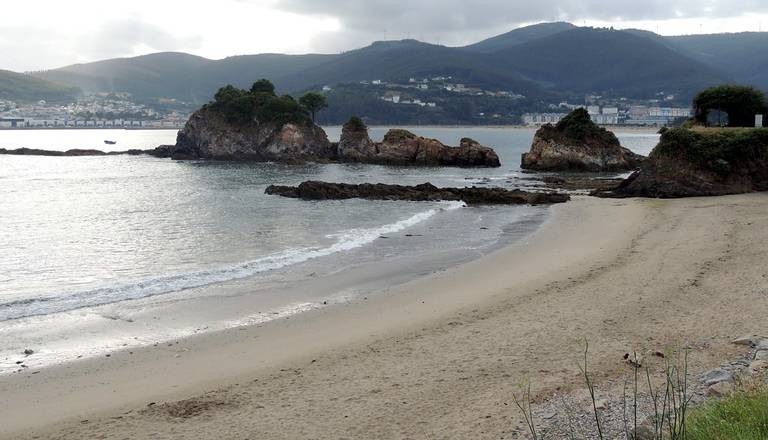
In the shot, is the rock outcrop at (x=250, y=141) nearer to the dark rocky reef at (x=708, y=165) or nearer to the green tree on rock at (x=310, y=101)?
the green tree on rock at (x=310, y=101)

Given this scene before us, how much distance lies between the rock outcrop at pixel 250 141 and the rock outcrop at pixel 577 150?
92.4 feet

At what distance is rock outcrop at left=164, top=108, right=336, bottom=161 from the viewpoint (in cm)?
7862

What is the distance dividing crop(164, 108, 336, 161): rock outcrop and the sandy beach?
65853 millimetres

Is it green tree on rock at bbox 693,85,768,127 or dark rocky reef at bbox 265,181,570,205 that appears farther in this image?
green tree on rock at bbox 693,85,768,127

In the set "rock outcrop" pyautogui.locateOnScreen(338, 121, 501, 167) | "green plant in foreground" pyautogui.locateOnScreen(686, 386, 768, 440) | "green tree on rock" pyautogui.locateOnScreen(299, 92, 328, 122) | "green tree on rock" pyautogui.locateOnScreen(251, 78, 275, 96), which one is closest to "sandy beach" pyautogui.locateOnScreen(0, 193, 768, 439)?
"green plant in foreground" pyautogui.locateOnScreen(686, 386, 768, 440)

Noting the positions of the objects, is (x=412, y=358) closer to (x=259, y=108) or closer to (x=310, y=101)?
(x=259, y=108)

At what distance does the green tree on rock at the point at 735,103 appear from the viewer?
4069 cm

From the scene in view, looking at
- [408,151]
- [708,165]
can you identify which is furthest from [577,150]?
[708,165]

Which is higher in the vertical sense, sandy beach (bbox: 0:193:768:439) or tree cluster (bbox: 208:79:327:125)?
tree cluster (bbox: 208:79:327:125)

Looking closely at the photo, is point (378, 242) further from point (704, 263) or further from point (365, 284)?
point (704, 263)

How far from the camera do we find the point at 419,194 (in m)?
34.8

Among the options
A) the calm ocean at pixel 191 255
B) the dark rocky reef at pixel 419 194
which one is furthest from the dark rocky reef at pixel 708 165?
the calm ocean at pixel 191 255

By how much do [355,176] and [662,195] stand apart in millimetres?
27169

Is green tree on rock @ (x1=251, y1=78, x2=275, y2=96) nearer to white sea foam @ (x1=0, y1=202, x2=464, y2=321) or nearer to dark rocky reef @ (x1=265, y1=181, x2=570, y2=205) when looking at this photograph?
dark rocky reef @ (x1=265, y1=181, x2=570, y2=205)
